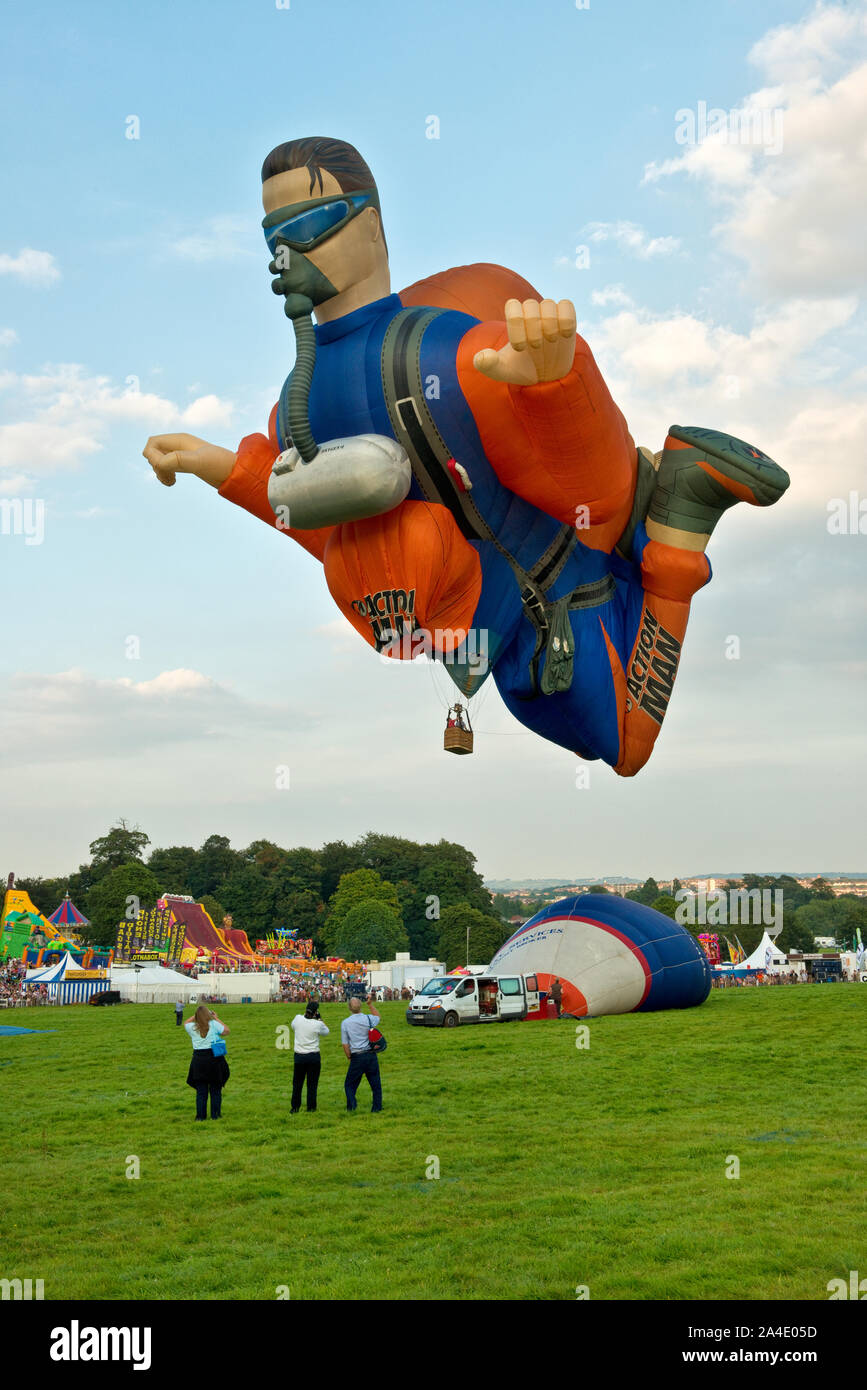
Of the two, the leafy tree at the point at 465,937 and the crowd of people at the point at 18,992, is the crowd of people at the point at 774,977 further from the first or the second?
the crowd of people at the point at 18,992

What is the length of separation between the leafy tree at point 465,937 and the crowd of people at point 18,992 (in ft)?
86.4

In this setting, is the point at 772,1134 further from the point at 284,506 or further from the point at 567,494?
the point at 284,506

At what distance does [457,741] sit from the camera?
8.69m

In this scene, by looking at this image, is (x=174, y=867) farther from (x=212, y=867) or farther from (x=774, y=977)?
(x=774, y=977)

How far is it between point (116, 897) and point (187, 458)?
55.6m

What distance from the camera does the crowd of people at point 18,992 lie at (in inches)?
1337

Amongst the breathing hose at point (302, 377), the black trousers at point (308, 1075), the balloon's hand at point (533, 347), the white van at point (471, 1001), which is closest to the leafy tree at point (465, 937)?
the white van at point (471, 1001)

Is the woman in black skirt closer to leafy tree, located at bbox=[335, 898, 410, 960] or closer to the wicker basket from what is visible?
the wicker basket

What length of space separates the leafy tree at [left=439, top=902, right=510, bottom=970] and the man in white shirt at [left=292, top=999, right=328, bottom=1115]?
2001 inches

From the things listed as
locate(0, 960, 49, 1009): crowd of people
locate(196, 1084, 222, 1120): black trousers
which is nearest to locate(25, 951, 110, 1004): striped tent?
locate(0, 960, 49, 1009): crowd of people

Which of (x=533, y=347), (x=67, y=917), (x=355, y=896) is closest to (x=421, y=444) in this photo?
(x=533, y=347)

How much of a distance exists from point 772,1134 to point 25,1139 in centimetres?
575

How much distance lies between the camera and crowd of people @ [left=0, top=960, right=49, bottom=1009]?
33969 mm
